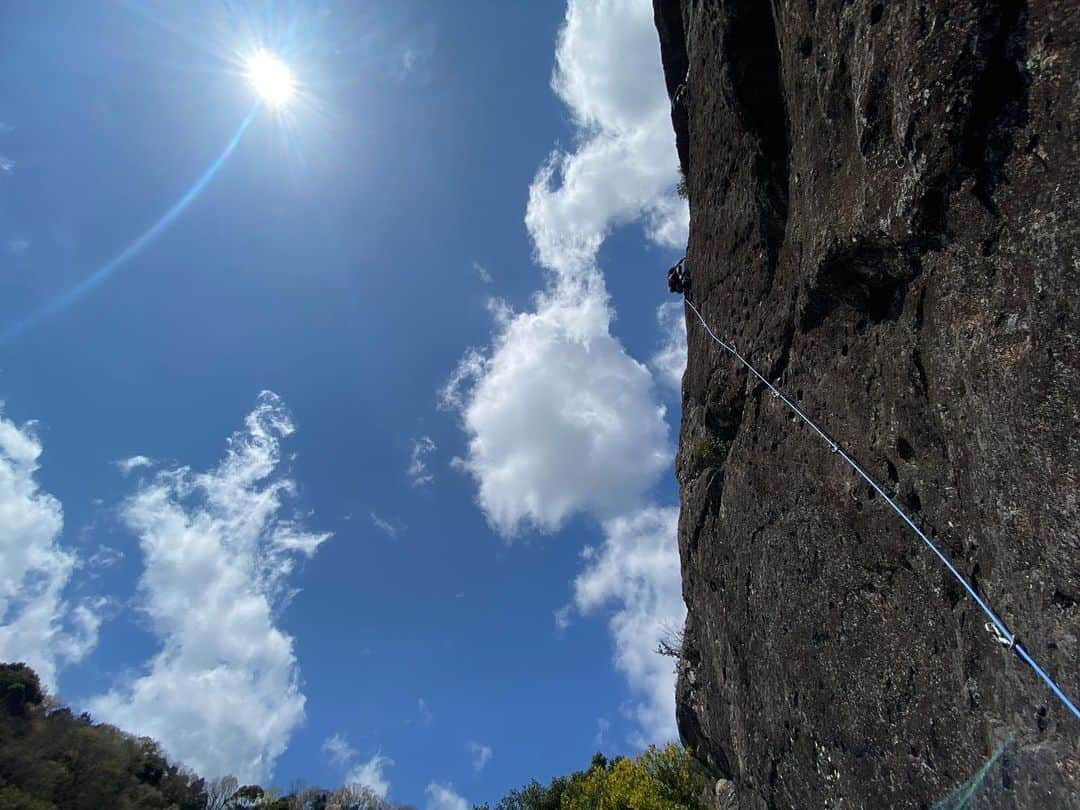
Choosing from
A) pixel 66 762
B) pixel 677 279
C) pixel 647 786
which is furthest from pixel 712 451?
pixel 66 762

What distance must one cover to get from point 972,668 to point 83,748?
5655 cm

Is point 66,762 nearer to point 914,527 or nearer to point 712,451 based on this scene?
point 712,451

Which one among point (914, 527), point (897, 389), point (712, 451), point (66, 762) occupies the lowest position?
point (914, 527)

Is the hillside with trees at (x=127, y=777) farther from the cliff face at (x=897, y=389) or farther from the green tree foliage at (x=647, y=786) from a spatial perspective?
the cliff face at (x=897, y=389)

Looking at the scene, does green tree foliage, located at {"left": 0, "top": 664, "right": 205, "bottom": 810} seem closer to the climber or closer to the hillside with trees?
the hillside with trees

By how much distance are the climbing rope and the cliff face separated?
0.41 feet

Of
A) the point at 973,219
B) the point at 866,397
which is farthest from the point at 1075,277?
the point at 866,397

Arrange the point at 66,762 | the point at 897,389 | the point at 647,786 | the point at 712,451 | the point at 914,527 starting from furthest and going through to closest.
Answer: the point at 66,762 → the point at 647,786 → the point at 712,451 → the point at 897,389 → the point at 914,527

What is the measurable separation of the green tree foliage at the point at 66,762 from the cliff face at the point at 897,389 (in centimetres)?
4135

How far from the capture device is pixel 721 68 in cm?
954

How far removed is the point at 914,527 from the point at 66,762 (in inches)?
2132

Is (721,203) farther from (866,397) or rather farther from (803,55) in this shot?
(866,397)

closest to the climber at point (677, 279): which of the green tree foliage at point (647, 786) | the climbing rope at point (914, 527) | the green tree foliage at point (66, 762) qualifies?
the climbing rope at point (914, 527)

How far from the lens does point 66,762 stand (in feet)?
127
